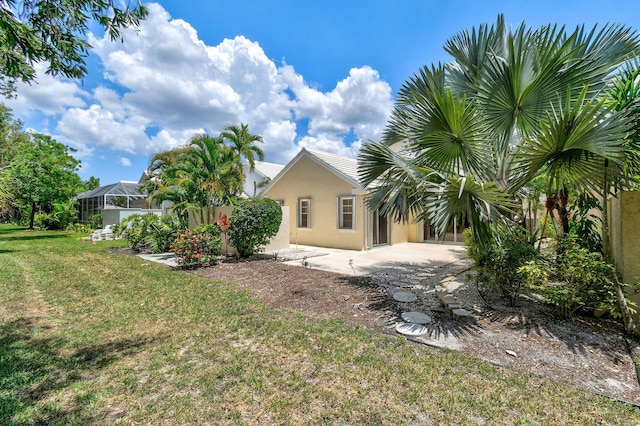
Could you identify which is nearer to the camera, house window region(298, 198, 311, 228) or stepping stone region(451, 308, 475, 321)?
stepping stone region(451, 308, 475, 321)

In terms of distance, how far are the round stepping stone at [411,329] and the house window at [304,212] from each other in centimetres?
1117

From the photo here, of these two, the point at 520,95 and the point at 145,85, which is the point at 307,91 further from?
the point at 520,95

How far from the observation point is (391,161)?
282 inches

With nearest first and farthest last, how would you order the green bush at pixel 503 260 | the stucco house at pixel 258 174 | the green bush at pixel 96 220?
the green bush at pixel 503 260 → the green bush at pixel 96 220 → the stucco house at pixel 258 174

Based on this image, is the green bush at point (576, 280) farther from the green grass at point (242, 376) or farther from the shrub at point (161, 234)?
the shrub at point (161, 234)

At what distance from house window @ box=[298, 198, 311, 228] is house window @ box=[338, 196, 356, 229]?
2089mm

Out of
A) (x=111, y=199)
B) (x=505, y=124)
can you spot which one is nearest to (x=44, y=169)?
(x=111, y=199)

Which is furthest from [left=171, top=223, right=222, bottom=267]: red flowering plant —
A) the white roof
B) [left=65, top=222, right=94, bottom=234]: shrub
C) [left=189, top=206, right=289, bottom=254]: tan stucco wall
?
[left=65, top=222, right=94, bottom=234]: shrub

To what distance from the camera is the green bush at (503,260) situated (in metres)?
5.23

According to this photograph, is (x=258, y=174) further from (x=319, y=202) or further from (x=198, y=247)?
(x=198, y=247)

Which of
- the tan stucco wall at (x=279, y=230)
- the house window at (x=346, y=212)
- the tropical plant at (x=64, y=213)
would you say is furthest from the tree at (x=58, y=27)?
the tropical plant at (x=64, y=213)

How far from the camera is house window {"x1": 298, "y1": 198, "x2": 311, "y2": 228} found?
15820mm

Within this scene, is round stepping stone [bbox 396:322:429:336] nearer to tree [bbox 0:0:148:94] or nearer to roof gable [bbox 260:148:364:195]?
tree [bbox 0:0:148:94]

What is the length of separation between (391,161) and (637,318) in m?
4.97
